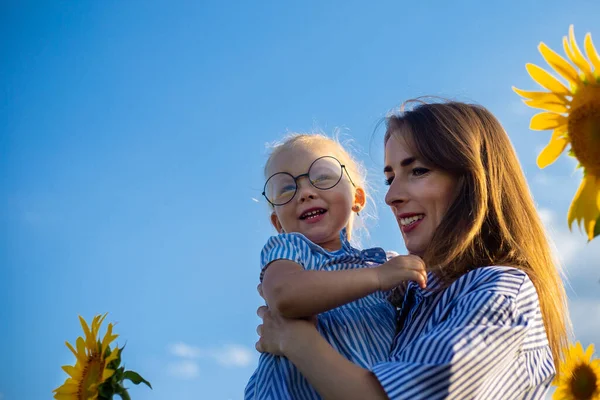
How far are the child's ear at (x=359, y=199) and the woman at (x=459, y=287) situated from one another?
496mm

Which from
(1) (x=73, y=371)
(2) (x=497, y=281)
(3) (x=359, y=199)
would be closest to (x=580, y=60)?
(2) (x=497, y=281)

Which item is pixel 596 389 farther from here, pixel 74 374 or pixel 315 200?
pixel 74 374

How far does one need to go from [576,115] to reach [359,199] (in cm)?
193

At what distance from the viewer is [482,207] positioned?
287 centimetres

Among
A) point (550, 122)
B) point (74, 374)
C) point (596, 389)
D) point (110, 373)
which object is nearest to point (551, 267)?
point (550, 122)

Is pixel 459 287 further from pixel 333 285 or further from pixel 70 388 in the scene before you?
pixel 70 388

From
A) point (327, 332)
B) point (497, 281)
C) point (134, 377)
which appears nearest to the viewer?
point (497, 281)

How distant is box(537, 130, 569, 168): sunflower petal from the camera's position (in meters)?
2.02

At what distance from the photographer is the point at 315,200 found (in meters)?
3.34

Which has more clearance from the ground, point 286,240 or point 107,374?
point 286,240

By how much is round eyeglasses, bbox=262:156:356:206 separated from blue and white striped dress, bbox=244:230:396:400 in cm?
47

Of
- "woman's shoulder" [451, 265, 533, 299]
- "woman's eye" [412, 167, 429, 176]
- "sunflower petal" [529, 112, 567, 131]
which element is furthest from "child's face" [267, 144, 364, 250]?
"sunflower petal" [529, 112, 567, 131]

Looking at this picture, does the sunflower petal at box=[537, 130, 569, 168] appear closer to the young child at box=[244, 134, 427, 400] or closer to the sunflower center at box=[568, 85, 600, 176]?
the sunflower center at box=[568, 85, 600, 176]

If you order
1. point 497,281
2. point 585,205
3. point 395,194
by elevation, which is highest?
point 395,194
